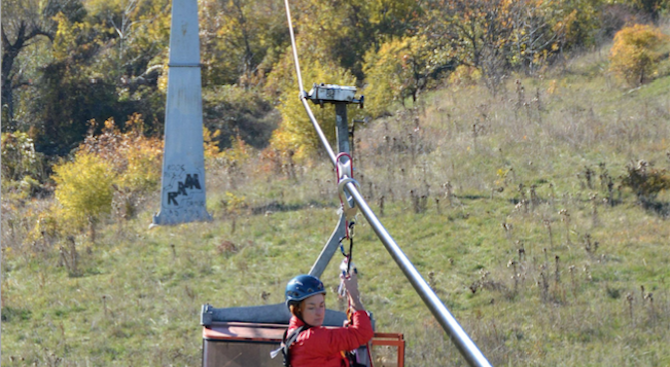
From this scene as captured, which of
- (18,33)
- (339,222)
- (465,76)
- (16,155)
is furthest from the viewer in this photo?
(18,33)

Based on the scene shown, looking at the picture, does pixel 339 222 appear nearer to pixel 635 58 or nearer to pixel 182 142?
pixel 182 142

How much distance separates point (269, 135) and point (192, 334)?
16.9 metres

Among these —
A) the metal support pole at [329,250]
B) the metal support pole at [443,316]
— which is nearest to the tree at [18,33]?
the metal support pole at [329,250]

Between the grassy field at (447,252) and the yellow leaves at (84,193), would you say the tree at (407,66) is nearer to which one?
the grassy field at (447,252)

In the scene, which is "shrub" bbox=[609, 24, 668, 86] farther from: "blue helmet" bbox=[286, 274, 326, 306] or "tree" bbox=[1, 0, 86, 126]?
"tree" bbox=[1, 0, 86, 126]

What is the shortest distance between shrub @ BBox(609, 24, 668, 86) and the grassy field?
0.36 metres

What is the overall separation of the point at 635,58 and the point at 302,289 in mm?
13062

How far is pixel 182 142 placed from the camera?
12531mm

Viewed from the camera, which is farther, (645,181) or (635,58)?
(635,58)

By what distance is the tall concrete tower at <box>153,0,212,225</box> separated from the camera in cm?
1243

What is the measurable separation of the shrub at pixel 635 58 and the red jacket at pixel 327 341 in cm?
1297

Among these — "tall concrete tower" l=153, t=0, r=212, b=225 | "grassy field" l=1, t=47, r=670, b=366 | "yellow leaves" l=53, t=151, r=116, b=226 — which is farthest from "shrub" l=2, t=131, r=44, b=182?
"tall concrete tower" l=153, t=0, r=212, b=225

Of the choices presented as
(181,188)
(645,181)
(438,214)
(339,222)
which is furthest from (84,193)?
(339,222)

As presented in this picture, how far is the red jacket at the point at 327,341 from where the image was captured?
11.7 feet
